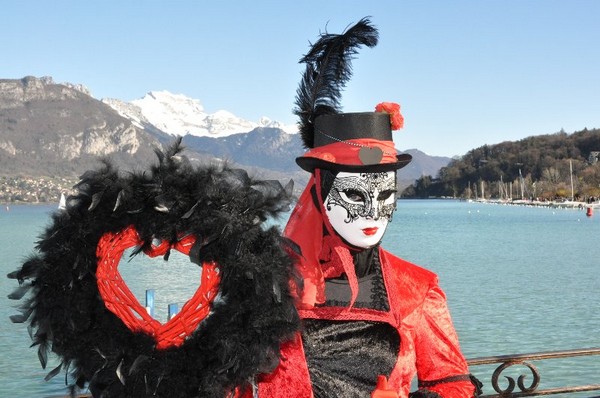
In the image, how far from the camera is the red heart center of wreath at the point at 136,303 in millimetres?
2318

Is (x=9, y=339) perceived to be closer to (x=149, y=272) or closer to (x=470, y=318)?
(x=470, y=318)

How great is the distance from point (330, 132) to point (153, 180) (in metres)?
0.75

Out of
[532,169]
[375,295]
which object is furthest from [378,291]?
[532,169]

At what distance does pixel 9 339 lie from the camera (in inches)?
669

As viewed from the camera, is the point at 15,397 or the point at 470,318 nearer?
the point at 15,397

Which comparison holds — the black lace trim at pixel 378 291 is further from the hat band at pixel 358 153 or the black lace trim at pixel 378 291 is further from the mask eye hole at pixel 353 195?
the hat band at pixel 358 153

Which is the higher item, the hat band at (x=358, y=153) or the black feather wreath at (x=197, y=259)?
the hat band at (x=358, y=153)

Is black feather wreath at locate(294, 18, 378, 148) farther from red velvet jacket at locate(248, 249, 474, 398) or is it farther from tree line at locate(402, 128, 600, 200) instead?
tree line at locate(402, 128, 600, 200)

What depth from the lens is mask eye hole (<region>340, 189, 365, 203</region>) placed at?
112 inches

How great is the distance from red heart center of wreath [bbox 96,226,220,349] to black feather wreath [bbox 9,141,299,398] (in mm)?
21

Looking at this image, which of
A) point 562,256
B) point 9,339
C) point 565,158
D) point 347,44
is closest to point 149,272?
point 9,339

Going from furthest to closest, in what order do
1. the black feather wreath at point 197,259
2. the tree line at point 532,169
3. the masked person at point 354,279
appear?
the tree line at point 532,169 → the masked person at point 354,279 → the black feather wreath at point 197,259

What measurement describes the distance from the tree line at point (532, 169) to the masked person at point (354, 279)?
116 metres

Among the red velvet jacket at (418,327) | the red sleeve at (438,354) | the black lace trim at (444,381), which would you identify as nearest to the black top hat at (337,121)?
the red velvet jacket at (418,327)
